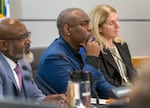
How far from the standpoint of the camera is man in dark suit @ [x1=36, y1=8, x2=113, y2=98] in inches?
88.0

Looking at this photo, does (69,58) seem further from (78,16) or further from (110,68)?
(110,68)

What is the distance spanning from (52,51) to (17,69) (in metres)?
0.41

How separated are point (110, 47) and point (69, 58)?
0.69 metres

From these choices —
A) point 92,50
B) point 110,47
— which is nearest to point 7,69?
point 92,50

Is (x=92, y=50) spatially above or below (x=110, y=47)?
above

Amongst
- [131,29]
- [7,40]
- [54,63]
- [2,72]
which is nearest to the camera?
[2,72]

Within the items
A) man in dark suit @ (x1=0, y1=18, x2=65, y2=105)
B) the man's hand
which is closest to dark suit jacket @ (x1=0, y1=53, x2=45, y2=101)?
man in dark suit @ (x1=0, y1=18, x2=65, y2=105)

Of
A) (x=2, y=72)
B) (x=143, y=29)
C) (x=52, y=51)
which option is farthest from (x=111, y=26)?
(x=2, y=72)

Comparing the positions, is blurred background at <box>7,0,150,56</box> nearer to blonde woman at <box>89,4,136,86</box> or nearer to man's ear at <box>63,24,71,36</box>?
blonde woman at <box>89,4,136,86</box>

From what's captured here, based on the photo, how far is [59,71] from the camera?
223 centimetres

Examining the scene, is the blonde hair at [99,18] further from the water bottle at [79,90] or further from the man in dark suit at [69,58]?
the water bottle at [79,90]

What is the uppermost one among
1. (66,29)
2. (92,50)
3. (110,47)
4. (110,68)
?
(66,29)

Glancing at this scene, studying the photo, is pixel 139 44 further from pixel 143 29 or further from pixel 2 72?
pixel 2 72

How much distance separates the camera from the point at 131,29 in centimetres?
389
